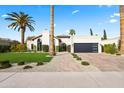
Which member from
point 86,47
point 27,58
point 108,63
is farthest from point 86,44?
point 108,63

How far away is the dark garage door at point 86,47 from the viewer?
50.6 metres

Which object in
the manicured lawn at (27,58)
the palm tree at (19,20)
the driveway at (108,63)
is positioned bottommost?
the driveway at (108,63)

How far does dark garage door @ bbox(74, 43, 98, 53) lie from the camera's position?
5056 cm

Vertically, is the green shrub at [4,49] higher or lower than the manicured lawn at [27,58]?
higher

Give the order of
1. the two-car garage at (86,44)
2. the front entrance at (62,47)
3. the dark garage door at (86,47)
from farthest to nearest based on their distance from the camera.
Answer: the front entrance at (62,47), the dark garage door at (86,47), the two-car garage at (86,44)

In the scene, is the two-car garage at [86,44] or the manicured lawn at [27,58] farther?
the two-car garage at [86,44]

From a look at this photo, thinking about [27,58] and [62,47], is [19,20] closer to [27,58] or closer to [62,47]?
[62,47]

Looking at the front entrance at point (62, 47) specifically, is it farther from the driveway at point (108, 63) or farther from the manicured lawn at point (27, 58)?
the driveway at point (108, 63)

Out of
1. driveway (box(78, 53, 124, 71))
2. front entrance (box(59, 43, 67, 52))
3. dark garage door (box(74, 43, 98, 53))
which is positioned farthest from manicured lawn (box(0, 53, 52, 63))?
front entrance (box(59, 43, 67, 52))

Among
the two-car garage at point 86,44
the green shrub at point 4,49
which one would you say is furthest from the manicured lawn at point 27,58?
the two-car garage at point 86,44

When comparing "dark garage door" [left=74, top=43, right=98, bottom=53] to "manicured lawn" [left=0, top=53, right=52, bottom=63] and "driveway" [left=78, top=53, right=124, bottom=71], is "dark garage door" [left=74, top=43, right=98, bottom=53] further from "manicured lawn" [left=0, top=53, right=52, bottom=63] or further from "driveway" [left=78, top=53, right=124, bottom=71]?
"driveway" [left=78, top=53, right=124, bottom=71]
